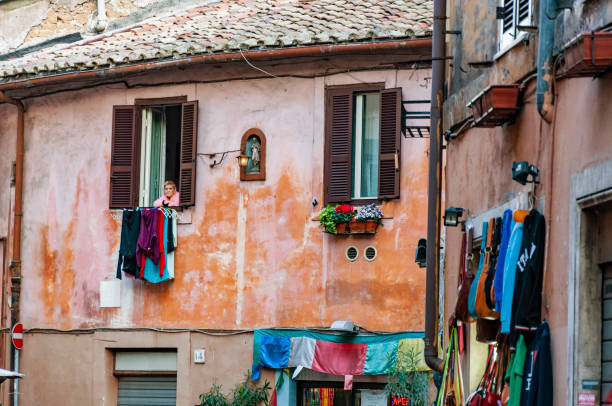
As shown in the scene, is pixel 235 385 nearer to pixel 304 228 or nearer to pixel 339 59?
pixel 304 228

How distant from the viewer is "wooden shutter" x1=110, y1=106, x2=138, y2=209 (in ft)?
66.5

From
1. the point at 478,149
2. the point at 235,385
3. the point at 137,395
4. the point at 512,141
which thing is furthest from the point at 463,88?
the point at 137,395

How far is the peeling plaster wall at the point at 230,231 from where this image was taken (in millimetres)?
18562

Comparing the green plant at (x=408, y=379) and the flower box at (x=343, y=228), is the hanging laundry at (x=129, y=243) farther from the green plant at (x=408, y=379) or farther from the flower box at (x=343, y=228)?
the green plant at (x=408, y=379)

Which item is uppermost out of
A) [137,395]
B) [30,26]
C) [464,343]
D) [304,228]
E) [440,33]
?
[30,26]

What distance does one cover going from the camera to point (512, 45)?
34.3 feet

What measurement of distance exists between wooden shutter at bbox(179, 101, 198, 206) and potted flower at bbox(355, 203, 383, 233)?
8.65 ft

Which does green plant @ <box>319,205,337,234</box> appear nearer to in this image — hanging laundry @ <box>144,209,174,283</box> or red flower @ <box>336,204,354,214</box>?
red flower @ <box>336,204,354,214</box>

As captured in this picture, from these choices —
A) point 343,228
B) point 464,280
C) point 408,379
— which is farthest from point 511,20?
point 343,228

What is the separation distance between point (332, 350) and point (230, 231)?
230 cm

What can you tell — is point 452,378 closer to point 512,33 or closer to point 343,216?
point 512,33

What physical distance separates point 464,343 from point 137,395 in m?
9.17

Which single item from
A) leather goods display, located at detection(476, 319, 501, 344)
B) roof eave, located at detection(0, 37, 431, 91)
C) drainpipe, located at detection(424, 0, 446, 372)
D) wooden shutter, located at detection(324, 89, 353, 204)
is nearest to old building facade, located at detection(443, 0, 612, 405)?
leather goods display, located at detection(476, 319, 501, 344)

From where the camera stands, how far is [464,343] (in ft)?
39.6
